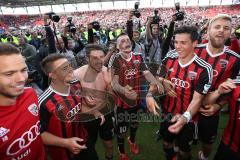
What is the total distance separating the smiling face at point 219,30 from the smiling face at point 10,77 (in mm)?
2685

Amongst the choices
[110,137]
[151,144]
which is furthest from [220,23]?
[151,144]

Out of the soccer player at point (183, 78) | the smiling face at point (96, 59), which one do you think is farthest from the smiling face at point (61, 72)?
the soccer player at point (183, 78)

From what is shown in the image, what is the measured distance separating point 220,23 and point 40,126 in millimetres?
2741

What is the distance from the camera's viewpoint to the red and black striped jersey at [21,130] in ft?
7.06

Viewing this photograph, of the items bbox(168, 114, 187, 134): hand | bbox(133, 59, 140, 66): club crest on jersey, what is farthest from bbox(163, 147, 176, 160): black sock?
bbox(133, 59, 140, 66): club crest on jersey

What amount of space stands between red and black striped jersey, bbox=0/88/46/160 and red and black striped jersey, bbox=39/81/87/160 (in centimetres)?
16

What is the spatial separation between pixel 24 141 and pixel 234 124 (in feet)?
6.85

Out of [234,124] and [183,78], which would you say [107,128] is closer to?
[183,78]

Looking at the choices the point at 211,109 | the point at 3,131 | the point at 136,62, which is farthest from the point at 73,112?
the point at 136,62

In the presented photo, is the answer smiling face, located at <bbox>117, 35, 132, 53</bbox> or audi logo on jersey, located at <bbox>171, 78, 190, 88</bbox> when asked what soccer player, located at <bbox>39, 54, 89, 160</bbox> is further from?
smiling face, located at <bbox>117, 35, 132, 53</bbox>

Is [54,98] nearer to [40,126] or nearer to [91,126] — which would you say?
[40,126]

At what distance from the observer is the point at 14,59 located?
2164mm

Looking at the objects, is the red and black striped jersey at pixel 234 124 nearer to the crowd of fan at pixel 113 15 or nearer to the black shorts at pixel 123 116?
the black shorts at pixel 123 116

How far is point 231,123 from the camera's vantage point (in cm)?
279
